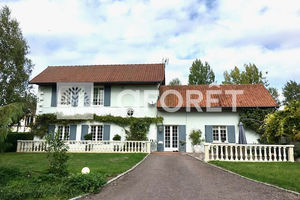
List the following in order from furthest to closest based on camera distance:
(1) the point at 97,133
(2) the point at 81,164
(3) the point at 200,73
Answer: (3) the point at 200,73 → (1) the point at 97,133 → (2) the point at 81,164

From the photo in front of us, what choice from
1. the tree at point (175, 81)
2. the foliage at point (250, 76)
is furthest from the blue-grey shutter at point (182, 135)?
the tree at point (175, 81)

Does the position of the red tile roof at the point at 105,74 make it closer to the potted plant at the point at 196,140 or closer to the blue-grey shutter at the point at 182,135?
the blue-grey shutter at the point at 182,135

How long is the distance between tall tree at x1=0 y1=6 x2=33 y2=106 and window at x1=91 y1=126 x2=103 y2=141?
6058 mm

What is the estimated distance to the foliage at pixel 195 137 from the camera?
53.8 feet

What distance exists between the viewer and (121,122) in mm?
16766

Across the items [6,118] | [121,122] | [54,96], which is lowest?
[6,118]

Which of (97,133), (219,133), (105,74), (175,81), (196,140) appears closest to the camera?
(196,140)

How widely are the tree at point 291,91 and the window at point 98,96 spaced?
4083 centimetres

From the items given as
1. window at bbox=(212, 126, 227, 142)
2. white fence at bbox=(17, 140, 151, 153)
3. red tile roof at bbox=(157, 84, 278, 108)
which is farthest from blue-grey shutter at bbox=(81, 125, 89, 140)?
window at bbox=(212, 126, 227, 142)

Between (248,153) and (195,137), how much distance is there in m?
5.64

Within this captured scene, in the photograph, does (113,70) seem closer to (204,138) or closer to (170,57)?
(170,57)

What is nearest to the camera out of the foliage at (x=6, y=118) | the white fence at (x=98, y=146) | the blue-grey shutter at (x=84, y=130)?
the foliage at (x=6, y=118)

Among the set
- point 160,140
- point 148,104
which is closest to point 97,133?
point 148,104

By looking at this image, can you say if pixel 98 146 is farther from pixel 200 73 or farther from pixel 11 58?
pixel 200 73
